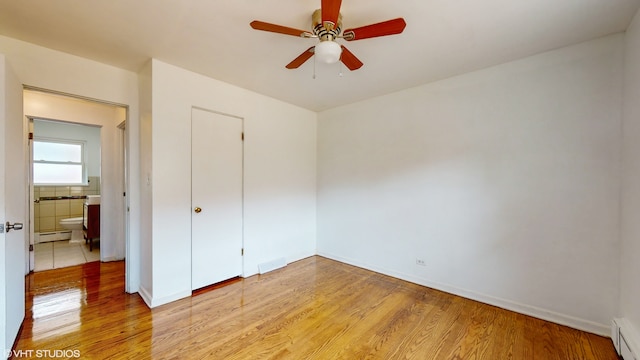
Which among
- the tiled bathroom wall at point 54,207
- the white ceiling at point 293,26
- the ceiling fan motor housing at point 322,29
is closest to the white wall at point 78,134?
the tiled bathroom wall at point 54,207

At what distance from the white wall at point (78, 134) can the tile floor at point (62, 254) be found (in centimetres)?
165

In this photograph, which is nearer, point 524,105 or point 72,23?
point 72,23

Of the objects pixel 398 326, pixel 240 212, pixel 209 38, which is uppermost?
pixel 209 38

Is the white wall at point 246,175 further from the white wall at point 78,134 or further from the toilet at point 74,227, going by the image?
the white wall at point 78,134

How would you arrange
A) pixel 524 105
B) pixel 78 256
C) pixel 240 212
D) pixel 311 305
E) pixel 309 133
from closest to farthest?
pixel 524 105 < pixel 311 305 < pixel 240 212 < pixel 78 256 < pixel 309 133

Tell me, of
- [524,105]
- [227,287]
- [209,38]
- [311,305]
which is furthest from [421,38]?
[227,287]

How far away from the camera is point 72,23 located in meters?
1.88

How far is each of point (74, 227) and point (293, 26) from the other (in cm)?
568

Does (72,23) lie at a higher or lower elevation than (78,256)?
higher

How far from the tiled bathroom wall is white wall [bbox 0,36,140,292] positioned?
3718 millimetres

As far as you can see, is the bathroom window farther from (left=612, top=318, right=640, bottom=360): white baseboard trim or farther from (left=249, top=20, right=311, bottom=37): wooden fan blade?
(left=612, top=318, right=640, bottom=360): white baseboard trim

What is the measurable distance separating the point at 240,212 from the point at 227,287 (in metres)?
0.89

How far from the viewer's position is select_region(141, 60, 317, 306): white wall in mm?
2486

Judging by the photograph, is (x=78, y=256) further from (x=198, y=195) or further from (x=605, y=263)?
(x=605, y=263)
